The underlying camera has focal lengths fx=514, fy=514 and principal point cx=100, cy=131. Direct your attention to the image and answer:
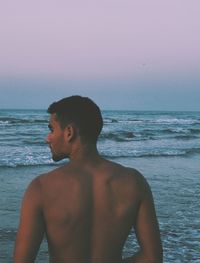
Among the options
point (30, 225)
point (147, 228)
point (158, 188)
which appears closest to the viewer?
point (30, 225)

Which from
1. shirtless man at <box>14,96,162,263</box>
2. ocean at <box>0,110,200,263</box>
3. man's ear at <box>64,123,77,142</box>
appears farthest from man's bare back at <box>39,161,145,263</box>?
ocean at <box>0,110,200,263</box>

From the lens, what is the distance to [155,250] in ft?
7.25

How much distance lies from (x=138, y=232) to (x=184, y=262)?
380 centimetres

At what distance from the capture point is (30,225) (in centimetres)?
208

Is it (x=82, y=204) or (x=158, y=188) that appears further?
(x=158, y=188)

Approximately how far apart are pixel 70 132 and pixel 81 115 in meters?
0.09

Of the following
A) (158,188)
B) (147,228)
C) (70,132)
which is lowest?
(158,188)

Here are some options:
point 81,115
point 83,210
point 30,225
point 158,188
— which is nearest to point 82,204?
point 83,210

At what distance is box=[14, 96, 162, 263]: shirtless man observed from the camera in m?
2.09

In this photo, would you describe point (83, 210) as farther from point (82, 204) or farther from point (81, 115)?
point (81, 115)

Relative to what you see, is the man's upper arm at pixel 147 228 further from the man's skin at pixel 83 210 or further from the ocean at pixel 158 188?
the ocean at pixel 158 188

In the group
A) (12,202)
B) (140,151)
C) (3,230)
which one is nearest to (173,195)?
(12,202)

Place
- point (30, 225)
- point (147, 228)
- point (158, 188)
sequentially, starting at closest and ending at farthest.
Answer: point (30, 225), point (147, 228), point (158, 188)

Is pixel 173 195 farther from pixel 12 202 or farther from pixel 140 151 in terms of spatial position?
pixel 140 151
